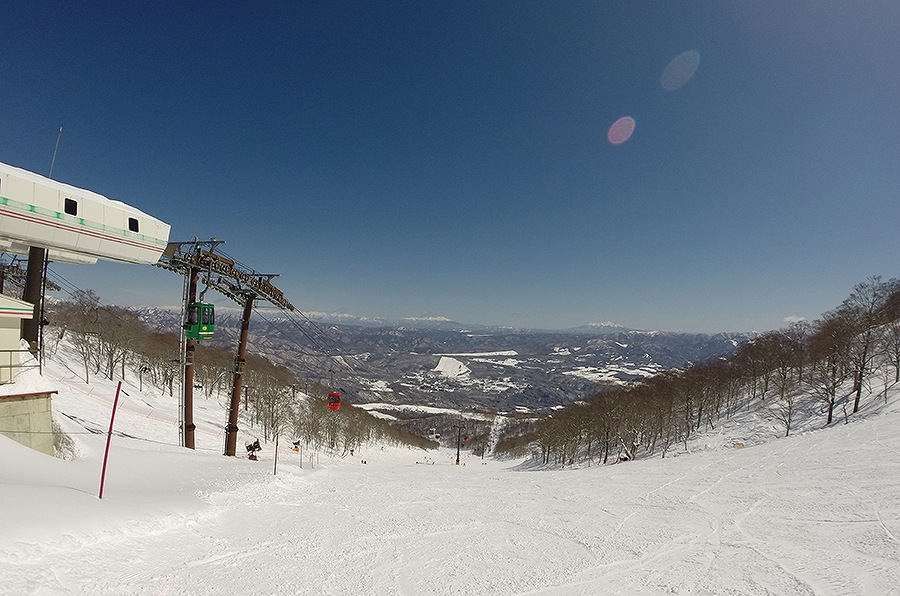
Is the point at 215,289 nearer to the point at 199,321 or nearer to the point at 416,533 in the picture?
the point at 199,321

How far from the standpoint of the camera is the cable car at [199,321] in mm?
17703

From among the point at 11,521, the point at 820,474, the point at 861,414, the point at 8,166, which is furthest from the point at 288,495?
the point at 861,414

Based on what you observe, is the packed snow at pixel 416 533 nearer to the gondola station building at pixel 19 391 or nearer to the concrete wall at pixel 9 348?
the gondola station building at pixel 19 391

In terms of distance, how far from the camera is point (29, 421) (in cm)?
1132

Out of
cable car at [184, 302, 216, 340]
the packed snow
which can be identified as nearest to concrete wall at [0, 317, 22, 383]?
the packed snow

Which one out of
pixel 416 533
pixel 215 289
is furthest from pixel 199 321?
pixel 416 533

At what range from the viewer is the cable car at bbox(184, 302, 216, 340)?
17703 millimetres

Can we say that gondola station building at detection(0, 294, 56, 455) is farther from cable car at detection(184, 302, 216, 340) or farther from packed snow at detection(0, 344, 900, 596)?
cable car at detection(184, 302, 216, 340)

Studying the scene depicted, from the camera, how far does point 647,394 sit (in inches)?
2680

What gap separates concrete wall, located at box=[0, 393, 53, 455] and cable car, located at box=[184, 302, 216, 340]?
5957 mm

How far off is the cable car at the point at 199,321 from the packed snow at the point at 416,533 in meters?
5.08

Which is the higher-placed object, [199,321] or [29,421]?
[199,321]

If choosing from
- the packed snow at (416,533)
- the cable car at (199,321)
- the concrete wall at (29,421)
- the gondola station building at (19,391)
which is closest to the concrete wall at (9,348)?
the gondola station building at (19,391)

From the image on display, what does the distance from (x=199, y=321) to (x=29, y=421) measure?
7036 millimetres
